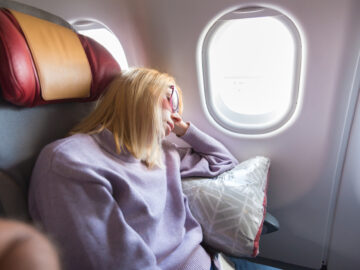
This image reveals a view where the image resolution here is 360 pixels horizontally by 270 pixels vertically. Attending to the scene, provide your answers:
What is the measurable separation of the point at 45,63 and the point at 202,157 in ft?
2.75

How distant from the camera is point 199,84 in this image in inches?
48.6

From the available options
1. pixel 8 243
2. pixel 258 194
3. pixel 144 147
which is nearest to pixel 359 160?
pixel 258 194

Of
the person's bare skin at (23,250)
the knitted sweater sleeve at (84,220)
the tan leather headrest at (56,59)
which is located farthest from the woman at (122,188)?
the person's bare skin at (23,250)

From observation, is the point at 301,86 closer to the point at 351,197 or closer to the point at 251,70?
the point at 251,70

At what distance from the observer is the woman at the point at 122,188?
569 mm

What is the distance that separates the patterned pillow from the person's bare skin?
711 mm

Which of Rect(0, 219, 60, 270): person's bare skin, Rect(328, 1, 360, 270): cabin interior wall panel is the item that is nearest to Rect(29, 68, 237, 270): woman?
Rect(0, 219, 60, 270): person's bare skin

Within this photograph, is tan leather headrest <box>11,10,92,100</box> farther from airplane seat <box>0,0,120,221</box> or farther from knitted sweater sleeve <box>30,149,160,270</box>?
knitted sweater sleeve <box>30,149,160,270</box>

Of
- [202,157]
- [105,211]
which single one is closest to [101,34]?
[202,157]

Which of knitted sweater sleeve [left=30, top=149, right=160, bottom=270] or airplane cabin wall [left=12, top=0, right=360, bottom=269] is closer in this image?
knitted sweater sleeve [left=30, top=149, right=160, bottom=270]

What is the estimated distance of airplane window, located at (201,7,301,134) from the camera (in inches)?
42.9

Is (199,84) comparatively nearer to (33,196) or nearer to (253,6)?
(253,6)

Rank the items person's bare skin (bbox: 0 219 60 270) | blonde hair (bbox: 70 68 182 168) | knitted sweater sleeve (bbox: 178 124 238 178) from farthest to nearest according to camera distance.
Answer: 1. knitted sweater sleeve (bbox: 178 124 238 178)
2. blonde hair (bbox: 70 68 182 168)
3. person's bare skin (bbox: 0 219 60 270)

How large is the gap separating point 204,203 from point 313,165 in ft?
2.46
